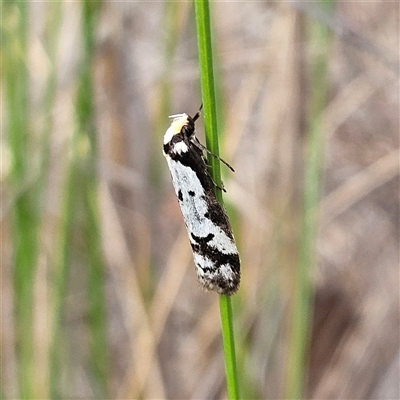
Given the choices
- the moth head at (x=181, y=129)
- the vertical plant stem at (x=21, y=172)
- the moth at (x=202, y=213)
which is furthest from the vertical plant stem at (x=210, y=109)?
the vertical plant stem at (x=21, y=172)

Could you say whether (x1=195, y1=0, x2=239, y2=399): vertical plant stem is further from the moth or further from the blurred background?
the blurred background

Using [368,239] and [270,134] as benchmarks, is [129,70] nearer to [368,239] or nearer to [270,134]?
[270,134]

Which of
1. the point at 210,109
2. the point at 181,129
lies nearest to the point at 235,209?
the point at 181,129

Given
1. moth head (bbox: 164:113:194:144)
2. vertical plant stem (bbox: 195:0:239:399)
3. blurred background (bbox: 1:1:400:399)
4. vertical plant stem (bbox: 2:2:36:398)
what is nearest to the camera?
vertical plant stem (bbox: 195:0:239:399)

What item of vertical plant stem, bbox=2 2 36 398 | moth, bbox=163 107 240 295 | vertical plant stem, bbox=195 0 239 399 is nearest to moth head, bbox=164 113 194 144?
moth, bbox=163 107 240 295

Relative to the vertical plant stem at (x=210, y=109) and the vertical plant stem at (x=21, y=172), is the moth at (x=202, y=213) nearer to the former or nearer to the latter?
the vertical plant stem at (x=210, y=109)

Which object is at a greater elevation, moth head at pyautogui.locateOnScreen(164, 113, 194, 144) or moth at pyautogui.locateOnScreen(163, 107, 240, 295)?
moth head at pyautogui.locateOnScreen(164, 113, 194, 144)
